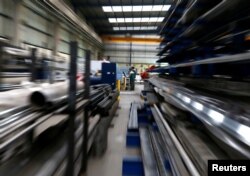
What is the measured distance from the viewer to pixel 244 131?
21.5 inches

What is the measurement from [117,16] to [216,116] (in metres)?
9.52

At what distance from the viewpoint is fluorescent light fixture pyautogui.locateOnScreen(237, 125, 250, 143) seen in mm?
511

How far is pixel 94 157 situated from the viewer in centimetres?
218

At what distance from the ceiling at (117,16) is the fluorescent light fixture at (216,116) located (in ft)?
16.4

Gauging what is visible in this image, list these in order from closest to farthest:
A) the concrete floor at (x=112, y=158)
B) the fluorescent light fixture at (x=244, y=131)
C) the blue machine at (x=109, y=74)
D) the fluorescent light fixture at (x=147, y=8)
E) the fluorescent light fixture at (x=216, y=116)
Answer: the fluorescent light fixture at (x=244, y=131)
the fluorescent light fixture at (x=216, y=116)
the concrete floor at (x=112, y=158)
the blue machine at (x=109, y=74)
the fluorescent light fixture at (x=147, y=8)

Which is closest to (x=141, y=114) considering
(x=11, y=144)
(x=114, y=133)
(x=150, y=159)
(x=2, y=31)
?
(x=114, y=133)

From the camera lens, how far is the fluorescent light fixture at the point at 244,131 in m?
0.51

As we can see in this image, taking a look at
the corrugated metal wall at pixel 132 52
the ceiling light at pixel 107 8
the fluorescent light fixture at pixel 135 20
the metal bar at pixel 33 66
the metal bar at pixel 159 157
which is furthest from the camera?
the corrugated metal wall at pixel 132 52

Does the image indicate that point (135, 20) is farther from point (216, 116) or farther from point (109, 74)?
point (216, 116)

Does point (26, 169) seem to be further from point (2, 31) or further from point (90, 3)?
point (90, 3)

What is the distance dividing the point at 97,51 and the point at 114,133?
10038 millimetres

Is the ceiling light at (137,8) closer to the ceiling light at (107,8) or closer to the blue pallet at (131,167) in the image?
the ceiling light at (107,8)

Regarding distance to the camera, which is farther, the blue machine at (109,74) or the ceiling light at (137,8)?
the ceiling light at (137,8)

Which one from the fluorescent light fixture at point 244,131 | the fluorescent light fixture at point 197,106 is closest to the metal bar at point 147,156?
the fluorescent light fixture at point 197,106
